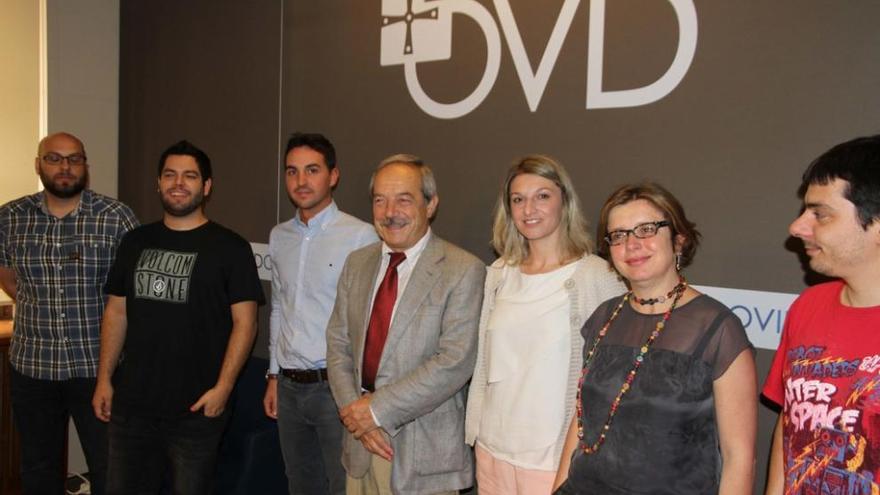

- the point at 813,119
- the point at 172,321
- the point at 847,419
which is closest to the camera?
the point at 847,419

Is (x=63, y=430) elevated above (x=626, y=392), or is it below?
below

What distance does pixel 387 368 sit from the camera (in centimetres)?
233

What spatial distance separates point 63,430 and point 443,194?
2.17 m

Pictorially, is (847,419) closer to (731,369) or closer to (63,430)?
(731,369)

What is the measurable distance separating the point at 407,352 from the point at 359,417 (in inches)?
10.8

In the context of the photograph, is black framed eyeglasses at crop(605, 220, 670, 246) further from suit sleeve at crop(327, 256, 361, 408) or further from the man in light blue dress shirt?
the man in light blue dress shirt

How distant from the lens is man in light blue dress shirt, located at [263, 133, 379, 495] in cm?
281

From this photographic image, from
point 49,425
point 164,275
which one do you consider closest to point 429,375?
point 164,275

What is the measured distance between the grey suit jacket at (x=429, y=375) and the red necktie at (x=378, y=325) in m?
0.03

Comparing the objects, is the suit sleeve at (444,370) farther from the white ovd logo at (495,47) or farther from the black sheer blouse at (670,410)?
the white ovd logo at (495,47)

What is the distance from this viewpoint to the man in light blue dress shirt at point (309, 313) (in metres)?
2.81

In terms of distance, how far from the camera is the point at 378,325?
2.41m

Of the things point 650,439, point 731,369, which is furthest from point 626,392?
point 731,369

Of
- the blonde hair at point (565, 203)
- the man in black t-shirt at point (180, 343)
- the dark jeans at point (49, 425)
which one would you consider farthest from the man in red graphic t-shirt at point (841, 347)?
the dark jeans at point (49, 425)
